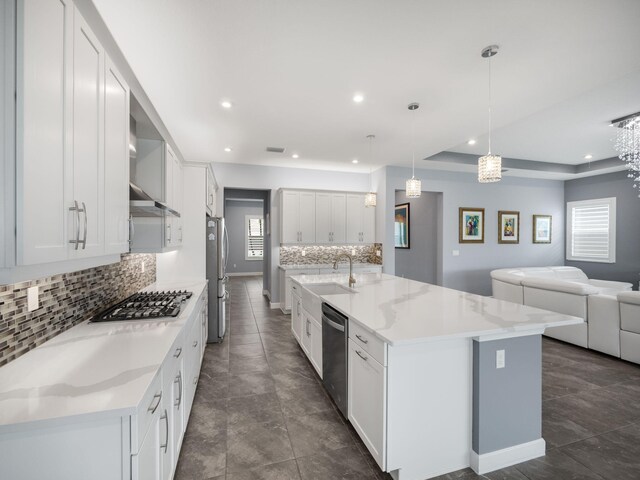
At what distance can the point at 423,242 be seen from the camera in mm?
6945

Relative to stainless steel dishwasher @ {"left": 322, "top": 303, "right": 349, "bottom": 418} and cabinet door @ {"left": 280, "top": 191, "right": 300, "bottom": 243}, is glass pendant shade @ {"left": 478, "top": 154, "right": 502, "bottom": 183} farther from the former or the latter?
cabinet door @ {"left": 280, "top": 191, "right": 300, "bottom": 243}

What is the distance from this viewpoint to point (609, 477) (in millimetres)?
1784

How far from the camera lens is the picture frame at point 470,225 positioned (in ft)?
20.8

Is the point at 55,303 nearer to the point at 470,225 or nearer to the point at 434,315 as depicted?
the point at 434,315

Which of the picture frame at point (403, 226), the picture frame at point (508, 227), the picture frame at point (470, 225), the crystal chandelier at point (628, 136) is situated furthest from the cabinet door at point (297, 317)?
the picture frame at point (508, 227)

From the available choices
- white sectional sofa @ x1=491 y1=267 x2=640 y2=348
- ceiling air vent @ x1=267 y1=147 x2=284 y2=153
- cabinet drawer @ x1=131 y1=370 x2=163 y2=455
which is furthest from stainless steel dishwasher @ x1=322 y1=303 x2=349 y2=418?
white sectional sofa @ x1=491 y1=267 x2=640 y2=348

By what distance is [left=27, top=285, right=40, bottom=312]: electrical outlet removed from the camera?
145 centimetres

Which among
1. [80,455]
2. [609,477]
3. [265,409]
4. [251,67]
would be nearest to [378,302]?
[265,409]

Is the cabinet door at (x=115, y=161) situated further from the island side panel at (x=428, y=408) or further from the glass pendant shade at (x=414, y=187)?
the glass pendant shade at (x=414, y=187)

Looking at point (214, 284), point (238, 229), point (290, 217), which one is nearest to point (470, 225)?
point (290, 217)

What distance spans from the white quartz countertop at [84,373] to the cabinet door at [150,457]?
8.9 inches

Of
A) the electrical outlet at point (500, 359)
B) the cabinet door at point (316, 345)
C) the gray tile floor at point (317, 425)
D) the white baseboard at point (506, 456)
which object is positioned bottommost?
the gray tile floor at point (317, 425)

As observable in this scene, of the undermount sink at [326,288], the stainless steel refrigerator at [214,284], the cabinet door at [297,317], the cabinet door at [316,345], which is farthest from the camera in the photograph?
the stainless steel refrigerator at [214,284]

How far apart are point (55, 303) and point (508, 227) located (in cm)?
775
